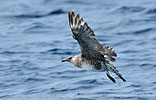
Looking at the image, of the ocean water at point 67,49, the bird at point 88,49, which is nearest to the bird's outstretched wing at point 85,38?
the bird at point 88,49

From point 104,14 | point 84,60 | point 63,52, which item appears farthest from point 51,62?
point 104,14

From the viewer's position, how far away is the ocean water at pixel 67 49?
33.7 feet

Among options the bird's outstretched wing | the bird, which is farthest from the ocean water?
the bird's outstretched wing

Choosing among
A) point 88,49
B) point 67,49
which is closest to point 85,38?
point 88,49

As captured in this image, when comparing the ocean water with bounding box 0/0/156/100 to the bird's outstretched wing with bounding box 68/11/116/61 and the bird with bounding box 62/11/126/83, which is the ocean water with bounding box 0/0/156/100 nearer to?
the bird with bounding box 62/11/126/83

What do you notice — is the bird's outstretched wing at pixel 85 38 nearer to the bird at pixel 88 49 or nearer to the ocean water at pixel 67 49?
the bird at pixel 88 49

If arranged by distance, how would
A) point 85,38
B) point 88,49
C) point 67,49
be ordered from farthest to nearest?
point 67,49 → point 88,49 → point 85,38

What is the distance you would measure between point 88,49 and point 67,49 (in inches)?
191

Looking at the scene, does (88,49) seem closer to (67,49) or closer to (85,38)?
(85,38)

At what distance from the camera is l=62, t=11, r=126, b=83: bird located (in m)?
8.15

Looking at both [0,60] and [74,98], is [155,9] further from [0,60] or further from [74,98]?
[74,98]

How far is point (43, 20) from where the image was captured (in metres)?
16.5

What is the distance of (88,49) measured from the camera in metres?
8.41

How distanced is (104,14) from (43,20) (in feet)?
7.11
